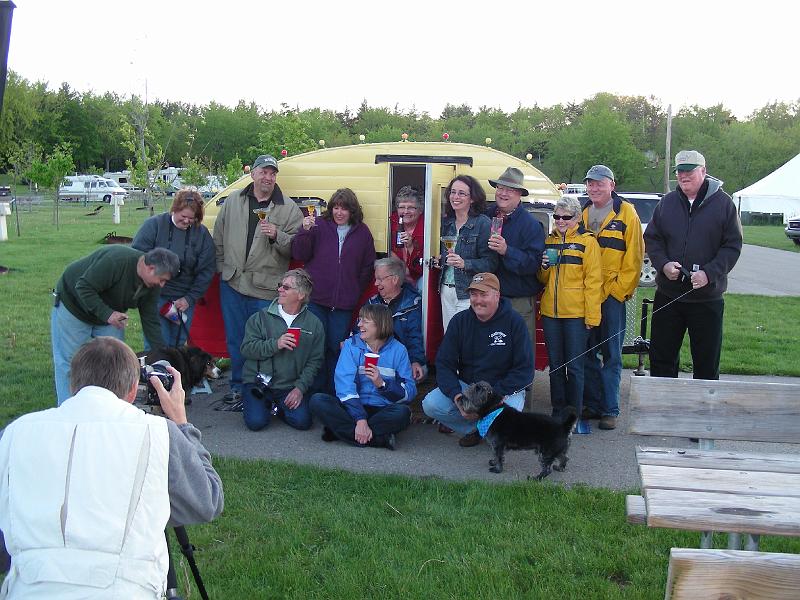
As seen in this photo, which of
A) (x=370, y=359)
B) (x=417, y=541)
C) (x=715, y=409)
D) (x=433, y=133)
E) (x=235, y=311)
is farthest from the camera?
(x=433, y=133)

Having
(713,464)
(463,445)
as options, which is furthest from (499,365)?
(713,464)

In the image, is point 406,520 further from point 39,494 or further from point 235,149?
point 235,149

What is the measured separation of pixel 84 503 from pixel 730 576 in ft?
6.00

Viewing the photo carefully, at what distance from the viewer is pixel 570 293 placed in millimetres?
6156

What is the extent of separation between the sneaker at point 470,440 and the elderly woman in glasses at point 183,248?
2599 mm

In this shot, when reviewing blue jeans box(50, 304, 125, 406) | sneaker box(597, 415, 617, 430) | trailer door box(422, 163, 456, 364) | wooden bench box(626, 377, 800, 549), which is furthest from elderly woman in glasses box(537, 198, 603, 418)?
blue jeans box(50, 304, 125, 406)

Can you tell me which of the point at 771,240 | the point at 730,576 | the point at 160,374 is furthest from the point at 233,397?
the point at 771,240

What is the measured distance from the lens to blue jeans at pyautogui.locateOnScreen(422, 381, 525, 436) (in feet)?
19.7

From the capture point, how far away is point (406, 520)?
4.59 metres

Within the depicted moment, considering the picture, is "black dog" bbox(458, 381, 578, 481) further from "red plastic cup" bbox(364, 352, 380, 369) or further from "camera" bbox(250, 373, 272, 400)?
"camera" bbox(250, 373, 272, 400)

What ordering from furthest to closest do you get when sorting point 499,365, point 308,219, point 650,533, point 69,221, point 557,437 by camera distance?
point 69,221, point 308,219, point 499,365, point 557,437, point 650,533

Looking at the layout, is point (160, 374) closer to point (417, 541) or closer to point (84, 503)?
point (84, 503)

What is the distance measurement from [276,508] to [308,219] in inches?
107

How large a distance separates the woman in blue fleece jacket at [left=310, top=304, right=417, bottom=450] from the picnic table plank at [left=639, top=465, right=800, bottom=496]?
311cm
